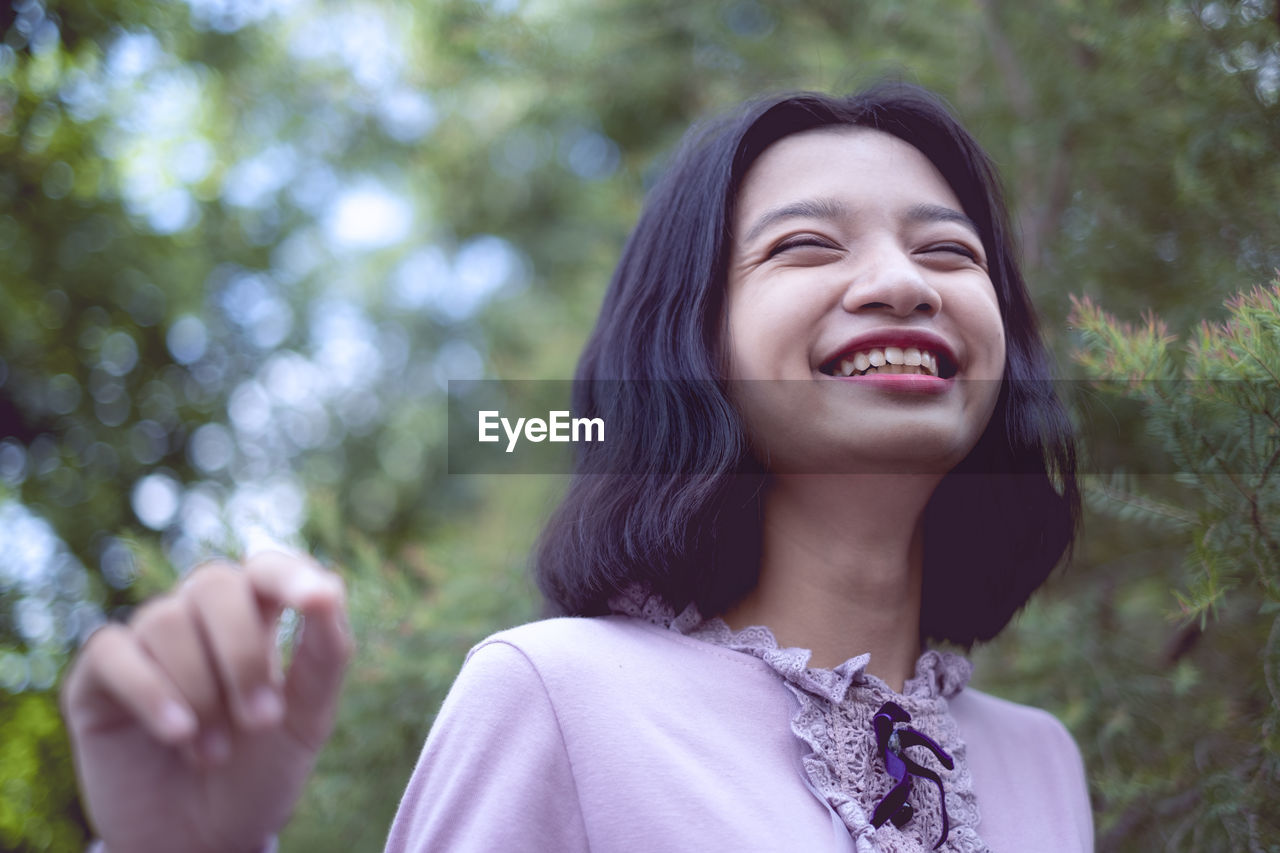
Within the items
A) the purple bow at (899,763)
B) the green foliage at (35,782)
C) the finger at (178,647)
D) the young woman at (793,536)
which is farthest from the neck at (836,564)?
the green foliage at (35,782)

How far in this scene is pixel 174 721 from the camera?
0.67m

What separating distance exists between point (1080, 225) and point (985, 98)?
1.95 ft

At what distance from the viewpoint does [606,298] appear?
159 centimetres

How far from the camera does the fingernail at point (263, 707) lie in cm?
70

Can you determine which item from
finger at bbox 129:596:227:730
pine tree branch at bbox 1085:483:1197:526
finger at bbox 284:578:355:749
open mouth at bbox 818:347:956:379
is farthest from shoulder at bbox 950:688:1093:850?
finger at bbox 129:596:227:730

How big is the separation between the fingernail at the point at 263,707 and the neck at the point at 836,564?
78cm

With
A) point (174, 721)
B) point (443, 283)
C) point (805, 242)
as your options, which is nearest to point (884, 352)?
point (805, 242)

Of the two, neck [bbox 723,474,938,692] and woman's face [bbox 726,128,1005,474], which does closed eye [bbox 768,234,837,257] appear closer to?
woman's face [bbox 726,128,1005,474]

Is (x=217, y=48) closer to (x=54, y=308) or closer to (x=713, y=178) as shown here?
(x=54, y=308)

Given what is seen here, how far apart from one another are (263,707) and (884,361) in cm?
86

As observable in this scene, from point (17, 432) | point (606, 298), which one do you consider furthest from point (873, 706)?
point (17, 432)

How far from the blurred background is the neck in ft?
1.37

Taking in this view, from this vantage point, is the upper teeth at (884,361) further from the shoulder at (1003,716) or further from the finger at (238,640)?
the finger at (238,640)

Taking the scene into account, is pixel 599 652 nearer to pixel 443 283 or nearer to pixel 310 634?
pixel 310 634
